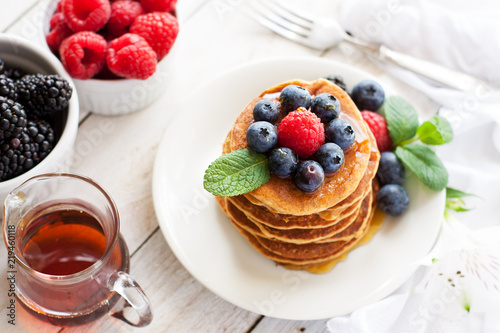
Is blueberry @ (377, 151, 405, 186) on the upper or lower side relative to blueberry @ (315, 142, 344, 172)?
lower

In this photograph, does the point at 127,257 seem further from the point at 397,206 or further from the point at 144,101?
the point at 397,206

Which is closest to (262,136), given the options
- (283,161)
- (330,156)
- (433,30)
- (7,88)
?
(283,161)

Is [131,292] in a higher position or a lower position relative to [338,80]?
lower

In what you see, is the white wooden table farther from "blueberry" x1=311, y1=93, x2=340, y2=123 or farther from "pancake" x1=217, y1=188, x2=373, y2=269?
"blueberry" x1=311, y1=93, x2=340, y2=123

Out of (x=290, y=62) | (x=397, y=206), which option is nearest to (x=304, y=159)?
(x=397, y=206)

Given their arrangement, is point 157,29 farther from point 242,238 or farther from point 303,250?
point 303,250

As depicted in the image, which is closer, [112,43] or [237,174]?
[237,174]

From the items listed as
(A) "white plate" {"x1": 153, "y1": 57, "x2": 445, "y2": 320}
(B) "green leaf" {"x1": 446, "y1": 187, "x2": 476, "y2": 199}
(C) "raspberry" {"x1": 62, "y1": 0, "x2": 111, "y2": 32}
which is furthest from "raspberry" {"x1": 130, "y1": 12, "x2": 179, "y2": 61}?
(B) "green leaf" {"x1": 446, "y1": 187, "x2": 476, "y2": 199}
